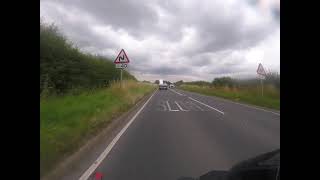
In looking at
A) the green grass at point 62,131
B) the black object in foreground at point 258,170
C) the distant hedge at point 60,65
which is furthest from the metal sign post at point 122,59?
the black object in foreground at point 258,170

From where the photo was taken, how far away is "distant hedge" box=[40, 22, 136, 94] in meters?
16.8

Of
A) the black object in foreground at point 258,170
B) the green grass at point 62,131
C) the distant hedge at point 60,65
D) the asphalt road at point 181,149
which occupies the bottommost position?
the asphalt road at point 181,149

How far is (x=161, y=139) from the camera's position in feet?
29.6

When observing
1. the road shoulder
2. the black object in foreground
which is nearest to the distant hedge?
the road shoulder

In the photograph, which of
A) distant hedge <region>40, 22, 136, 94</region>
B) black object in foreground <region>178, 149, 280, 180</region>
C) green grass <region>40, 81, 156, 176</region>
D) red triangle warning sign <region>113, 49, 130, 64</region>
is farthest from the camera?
red triangle warning sign <region>113, 49, 130, 64</region>

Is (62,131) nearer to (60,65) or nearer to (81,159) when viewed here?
(81,159)

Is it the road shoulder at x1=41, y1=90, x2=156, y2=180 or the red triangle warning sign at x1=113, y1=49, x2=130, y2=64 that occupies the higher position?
the red triangle warning sign at x1=113, y1=49, x2=130, y2=64

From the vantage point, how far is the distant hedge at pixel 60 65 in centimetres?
1684

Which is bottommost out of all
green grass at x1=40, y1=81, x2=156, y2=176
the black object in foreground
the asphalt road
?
the asphalt road

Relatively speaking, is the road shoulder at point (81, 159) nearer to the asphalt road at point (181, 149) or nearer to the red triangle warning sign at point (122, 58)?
the asphalt road at point (181, 149)

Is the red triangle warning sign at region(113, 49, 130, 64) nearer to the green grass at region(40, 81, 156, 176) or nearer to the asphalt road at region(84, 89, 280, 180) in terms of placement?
the green grass at region(40, 81, 156, 176)
